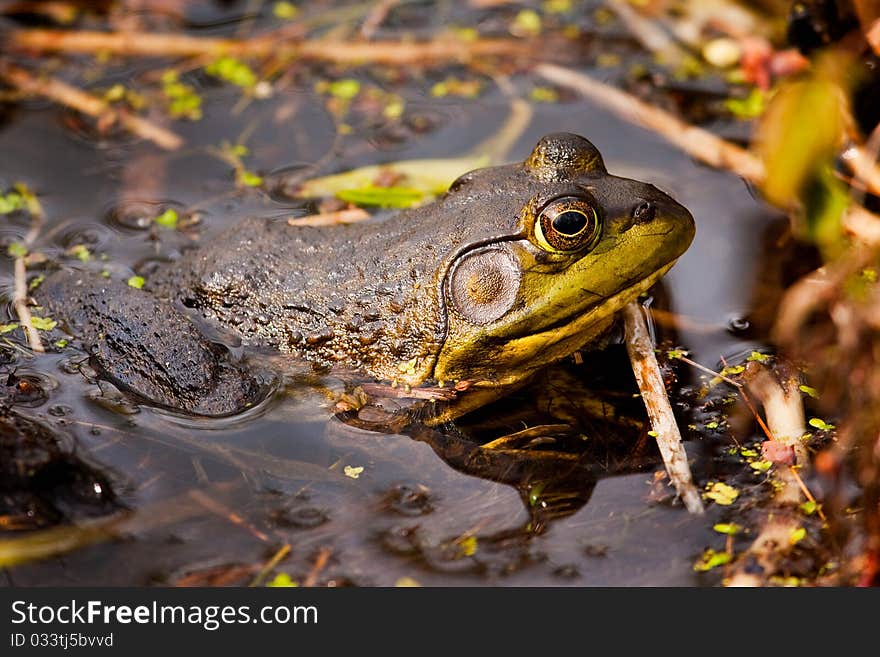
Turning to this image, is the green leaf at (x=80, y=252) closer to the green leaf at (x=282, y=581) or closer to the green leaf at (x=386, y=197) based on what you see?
the green leaf at (x=386, y=197)

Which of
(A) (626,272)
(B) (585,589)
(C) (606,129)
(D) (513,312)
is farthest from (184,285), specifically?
(C) (606,129)

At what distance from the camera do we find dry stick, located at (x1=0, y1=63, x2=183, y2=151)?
19.1ft

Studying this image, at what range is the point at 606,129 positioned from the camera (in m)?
5.72

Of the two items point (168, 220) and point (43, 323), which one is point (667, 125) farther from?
point (43, 323)

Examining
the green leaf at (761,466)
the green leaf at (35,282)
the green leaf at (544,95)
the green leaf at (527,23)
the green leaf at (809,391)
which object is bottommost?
the green leaf at (761,466)

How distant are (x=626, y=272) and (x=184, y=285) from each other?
1.99 m

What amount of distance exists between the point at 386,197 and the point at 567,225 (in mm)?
1712

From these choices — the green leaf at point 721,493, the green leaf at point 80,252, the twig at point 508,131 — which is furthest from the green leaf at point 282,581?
the twig at point 508,131

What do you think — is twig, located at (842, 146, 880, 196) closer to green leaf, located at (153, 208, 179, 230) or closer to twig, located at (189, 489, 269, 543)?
twig, located at (189, 489, 269, 543)

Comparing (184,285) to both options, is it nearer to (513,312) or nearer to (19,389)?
(19,389)

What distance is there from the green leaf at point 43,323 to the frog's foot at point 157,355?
19 cm

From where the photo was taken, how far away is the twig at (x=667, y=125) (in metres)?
5.38

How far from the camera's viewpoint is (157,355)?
13.0 feet

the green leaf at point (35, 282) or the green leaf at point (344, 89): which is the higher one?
the green leaf at point (344, 89)
